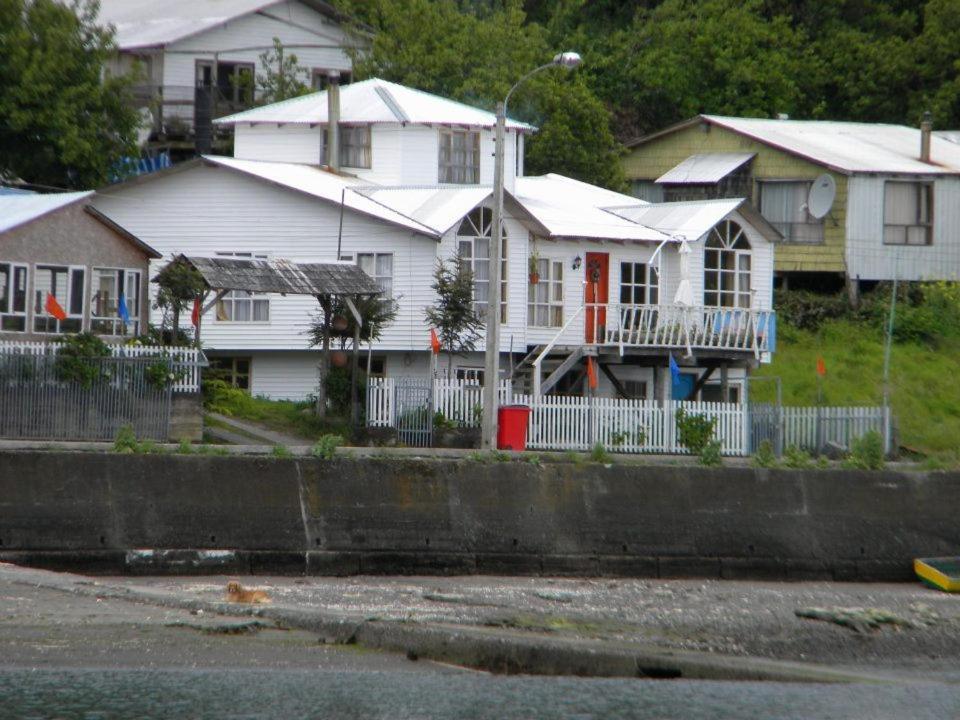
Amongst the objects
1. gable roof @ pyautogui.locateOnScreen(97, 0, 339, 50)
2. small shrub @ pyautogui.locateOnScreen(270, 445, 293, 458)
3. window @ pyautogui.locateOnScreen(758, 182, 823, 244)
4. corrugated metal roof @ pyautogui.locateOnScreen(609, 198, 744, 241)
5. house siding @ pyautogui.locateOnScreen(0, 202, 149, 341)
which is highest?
gable roof @ pyautogui.locateOnScreen(97, 0, 339, 50)

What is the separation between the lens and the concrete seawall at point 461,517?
27031 millimetres

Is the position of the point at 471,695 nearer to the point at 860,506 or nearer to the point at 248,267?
the point at 860,506

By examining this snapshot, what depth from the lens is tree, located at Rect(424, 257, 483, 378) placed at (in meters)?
36.5

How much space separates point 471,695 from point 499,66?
3588cm

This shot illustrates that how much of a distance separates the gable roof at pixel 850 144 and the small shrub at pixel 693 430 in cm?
1420

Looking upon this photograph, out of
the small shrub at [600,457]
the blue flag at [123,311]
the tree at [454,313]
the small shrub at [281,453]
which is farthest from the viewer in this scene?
the tree at [454,313]

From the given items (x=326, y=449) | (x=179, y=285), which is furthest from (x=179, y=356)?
(x=326, y=449)

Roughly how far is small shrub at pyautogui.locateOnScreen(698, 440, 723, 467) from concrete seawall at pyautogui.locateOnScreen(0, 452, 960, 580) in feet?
1.21

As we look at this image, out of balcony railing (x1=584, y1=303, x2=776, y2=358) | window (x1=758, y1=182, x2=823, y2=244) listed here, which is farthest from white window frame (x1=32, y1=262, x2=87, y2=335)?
window (x1=758, y1=182, x2=823, y2=244)

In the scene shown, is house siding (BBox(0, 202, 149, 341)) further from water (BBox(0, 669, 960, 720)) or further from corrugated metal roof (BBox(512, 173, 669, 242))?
water (BBox(0, 669, 960, 720))

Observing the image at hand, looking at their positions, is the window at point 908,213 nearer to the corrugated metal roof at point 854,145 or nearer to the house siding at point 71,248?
the corrugated metal roof at point 854,145

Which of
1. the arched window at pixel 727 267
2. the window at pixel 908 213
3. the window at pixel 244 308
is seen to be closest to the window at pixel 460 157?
the arched window at pixel 727 267

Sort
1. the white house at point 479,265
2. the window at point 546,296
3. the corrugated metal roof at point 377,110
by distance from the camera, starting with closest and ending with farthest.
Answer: the white house at point 479,265
the window at point 546,296
the corrugated metal roof at point 377,110

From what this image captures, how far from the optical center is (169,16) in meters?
59.8
